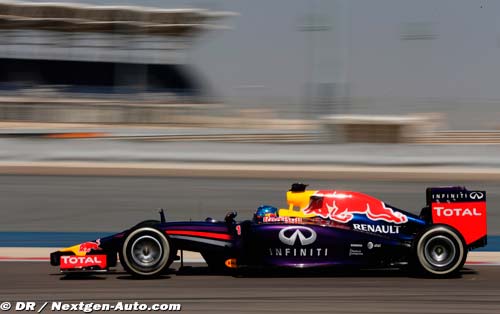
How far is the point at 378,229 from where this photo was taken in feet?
22.2

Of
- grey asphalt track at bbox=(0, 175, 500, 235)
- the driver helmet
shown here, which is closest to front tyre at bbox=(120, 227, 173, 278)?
the driver helmet

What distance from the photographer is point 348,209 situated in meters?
6.81

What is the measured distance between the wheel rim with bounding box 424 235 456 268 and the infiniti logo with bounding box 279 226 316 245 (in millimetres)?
944

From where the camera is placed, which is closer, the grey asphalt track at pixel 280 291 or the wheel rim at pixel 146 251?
the grey asphalt track at pixel 280 291

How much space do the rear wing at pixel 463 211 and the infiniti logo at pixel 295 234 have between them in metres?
1.10

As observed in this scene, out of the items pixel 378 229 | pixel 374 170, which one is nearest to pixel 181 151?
pixel 374 170

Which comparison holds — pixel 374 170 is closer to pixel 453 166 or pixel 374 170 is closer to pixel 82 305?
pixel 453 166

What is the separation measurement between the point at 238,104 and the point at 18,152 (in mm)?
9873

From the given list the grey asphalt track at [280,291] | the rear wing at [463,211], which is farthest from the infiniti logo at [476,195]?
the grey asphalt track at [280,291]

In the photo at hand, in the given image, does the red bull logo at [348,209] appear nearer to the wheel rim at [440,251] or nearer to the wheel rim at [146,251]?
the wheel rim at [440,251]

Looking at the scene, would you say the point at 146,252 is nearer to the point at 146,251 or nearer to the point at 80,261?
the point at 146,251

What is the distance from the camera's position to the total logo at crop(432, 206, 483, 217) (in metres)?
6.79

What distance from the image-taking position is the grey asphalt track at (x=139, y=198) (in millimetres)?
11070

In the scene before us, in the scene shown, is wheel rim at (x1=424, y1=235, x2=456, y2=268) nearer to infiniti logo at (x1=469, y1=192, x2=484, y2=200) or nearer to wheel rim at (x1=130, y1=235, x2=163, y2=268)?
infiniti logo at (x1=469, y1=192, x2=484, y2=200)
